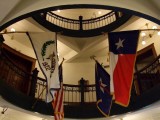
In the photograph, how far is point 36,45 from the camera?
17.1 ft

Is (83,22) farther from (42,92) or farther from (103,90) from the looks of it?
(103,90)

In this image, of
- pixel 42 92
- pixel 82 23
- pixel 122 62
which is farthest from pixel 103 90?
pixel 82 23

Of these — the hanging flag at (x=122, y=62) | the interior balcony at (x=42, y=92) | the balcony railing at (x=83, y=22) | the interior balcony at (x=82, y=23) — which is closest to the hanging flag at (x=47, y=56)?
the hanging flag at (x=122, y=62)

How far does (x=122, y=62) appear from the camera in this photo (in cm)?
477

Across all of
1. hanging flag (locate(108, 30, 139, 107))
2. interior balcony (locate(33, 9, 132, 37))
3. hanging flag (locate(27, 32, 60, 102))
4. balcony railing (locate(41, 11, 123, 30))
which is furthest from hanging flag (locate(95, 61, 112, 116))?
balcony railing (locate(41, 11, 123, 30))

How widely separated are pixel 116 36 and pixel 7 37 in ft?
19.2

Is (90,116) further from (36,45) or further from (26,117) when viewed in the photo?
(36,45)

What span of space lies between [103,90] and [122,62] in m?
1.63

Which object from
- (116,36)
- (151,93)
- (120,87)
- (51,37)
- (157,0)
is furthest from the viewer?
(151,93)

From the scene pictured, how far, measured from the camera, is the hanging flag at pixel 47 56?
5121mm

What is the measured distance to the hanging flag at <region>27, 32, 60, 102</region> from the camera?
5.12 meters

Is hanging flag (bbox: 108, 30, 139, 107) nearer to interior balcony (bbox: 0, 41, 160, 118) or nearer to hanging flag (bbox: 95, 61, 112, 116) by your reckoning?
hanging flag (bbox: 95, 61, 112, 116)

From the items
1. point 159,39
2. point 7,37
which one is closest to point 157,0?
point 159,39

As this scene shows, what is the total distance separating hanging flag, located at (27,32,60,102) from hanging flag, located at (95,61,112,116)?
1.51 m
